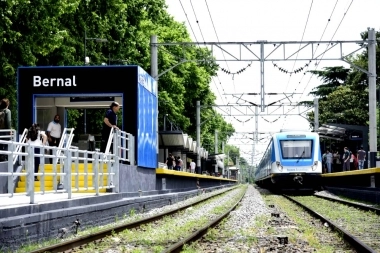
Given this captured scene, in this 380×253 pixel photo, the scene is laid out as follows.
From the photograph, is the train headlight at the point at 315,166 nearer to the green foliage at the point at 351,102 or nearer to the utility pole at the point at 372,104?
the utility pole at the point at 372,104

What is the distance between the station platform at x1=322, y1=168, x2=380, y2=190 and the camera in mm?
24781

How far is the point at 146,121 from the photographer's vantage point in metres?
23.1

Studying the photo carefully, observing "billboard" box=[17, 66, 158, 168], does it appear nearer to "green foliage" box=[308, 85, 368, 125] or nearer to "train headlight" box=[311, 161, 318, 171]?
"train headlight" box=[311, 161, 318, 171]

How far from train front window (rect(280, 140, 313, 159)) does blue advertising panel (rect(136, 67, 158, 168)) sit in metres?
10.6

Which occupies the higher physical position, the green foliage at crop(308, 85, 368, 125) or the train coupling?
the green foliage at crop(308, 85, 368, 125)

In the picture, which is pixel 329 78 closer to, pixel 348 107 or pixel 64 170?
pixel 348 107

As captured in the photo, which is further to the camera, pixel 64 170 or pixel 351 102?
pixel 351 102

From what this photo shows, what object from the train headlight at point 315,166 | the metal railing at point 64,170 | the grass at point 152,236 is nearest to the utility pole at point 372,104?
the train headlight at point 315,166

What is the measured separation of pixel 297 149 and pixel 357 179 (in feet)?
18.1

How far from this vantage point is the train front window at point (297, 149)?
115 feet

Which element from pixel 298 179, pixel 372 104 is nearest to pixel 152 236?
pixel 372 104

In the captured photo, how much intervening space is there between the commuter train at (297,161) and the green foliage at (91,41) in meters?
6.17

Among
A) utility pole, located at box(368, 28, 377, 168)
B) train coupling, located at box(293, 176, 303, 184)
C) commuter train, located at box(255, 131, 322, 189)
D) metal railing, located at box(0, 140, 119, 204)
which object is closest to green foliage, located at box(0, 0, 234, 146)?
commuter train, located at box(255, 131, 322, 189)

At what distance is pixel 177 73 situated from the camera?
188 ft
